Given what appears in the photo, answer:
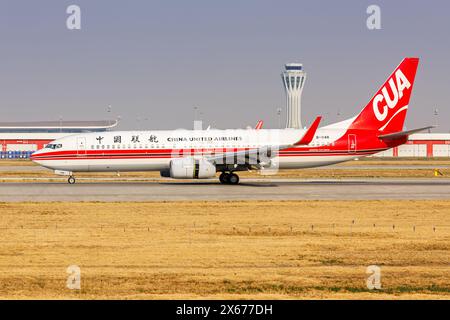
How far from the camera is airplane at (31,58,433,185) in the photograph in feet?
158

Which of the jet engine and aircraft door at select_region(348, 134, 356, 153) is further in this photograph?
aircraft door at select_region(348, 134, 356, 153)

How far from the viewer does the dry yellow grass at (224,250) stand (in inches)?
600

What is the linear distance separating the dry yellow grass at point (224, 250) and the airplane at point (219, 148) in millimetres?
15437

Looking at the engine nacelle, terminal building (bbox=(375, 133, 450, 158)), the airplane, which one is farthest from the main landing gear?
terminal building (bbox=(375, 133, 450, 158))

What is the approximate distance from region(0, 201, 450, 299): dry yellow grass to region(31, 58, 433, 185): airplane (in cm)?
1544

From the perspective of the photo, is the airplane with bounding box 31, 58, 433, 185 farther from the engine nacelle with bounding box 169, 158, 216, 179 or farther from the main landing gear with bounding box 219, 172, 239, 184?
the engine nacelle with bounding box 169, 158, 216, 179

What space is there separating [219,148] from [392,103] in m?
14.2

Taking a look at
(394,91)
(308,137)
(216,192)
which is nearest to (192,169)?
(216,192)

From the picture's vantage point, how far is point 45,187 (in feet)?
151

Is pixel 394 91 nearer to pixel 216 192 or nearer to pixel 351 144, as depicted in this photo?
pixel 351 144

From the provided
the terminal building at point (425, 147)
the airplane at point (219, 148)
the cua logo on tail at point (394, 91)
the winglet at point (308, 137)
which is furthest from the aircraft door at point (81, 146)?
the terminal building at point (425, 147)

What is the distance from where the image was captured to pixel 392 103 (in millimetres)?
51156
